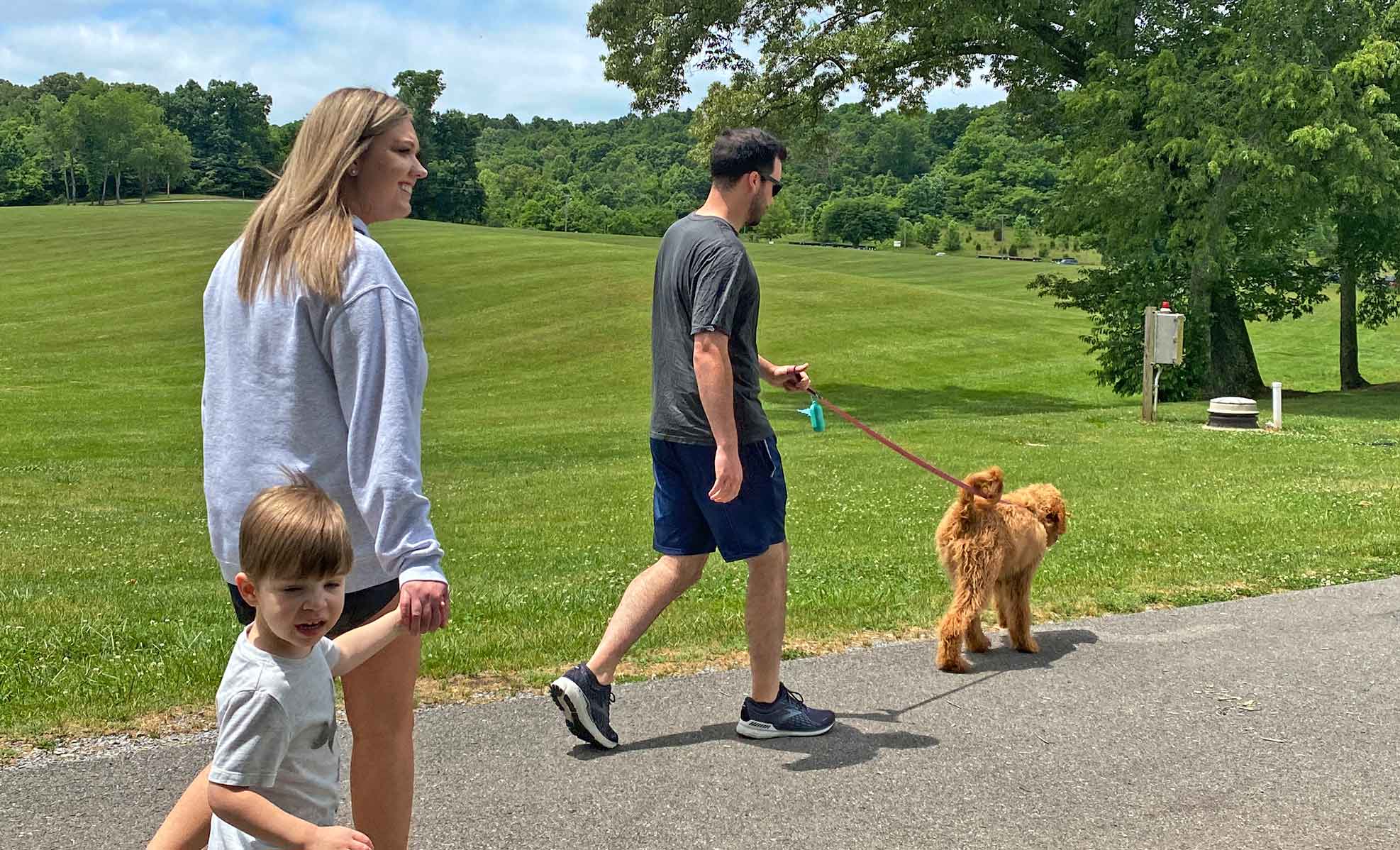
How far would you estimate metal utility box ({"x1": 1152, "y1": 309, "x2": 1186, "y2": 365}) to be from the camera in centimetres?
2189

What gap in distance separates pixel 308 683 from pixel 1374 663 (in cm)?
552

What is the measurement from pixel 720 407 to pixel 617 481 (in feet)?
45.4

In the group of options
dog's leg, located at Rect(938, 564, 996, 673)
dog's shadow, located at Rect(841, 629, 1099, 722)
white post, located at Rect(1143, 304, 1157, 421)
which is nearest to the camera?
dog's shadow, located at Rect(841, 629, 1099, 722)

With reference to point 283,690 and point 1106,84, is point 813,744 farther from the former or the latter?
point 1106,84

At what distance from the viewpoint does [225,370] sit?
3.04 m

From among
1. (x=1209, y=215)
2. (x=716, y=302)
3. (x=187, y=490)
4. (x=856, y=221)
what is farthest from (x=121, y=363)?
(x=856, y=221)

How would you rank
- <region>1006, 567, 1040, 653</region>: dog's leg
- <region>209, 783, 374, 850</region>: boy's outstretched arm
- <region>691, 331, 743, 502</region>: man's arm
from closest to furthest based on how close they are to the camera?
<region>209, 783, 374, 850</region>: boy's outstretched arm → <region>691, 331, 743, 502</region>: man's arm → <region>1006, 567, 1040, 653</region>: dog's leg

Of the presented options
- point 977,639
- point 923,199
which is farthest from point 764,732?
point 923,199

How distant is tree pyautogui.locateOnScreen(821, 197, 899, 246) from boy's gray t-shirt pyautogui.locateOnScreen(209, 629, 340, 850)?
13320cm

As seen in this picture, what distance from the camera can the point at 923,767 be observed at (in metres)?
4.81

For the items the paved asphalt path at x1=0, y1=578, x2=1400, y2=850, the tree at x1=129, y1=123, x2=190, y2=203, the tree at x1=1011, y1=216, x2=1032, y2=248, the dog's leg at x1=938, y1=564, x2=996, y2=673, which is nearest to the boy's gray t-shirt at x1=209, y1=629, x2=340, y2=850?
the paved asphalt path at x1=0, y1=578, x2=1400, y2=850

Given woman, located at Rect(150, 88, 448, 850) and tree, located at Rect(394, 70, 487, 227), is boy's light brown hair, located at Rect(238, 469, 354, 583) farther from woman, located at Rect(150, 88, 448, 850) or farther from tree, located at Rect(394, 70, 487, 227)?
tree, located at Rect(394, 70, 487, 227)

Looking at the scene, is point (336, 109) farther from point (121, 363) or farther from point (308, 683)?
point (121, 363)

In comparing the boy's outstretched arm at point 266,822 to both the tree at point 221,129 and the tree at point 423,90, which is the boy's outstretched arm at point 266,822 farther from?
the tree at point 221,129
